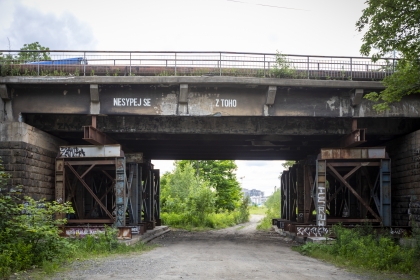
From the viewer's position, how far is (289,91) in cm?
1808

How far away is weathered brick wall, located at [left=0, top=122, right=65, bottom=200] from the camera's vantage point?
619 inches

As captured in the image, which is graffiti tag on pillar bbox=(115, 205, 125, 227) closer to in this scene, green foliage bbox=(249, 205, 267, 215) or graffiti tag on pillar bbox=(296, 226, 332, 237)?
graffiti tag on pillar bbox=(296, 226, 332, 237)

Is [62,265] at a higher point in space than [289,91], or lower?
lower

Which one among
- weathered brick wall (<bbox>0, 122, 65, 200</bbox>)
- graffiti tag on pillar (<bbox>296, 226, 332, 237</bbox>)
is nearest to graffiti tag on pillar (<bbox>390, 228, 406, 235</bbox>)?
graffiti tag on pillar (<bbox>296, 226, 332, 237</bbox>)

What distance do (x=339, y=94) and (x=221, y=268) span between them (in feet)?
31.6

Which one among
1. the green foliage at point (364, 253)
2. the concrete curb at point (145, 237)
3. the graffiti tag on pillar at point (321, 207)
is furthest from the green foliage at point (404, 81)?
the concrete curb at point (145, 237)

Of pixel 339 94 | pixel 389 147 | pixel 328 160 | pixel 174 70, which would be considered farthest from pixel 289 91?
pixel 389 147

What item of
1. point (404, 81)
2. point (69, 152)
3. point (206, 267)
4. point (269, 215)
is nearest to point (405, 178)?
point (404, 81)

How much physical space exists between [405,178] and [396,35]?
7706 mm

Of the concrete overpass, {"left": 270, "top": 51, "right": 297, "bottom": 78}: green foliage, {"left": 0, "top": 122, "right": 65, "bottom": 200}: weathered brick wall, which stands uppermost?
{"left": 270, "top": 51, "right": 297, "bottom": 78}: green foliage

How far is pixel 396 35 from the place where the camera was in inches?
512

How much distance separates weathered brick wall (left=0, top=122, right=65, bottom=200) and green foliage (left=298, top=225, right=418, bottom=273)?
9744 mm

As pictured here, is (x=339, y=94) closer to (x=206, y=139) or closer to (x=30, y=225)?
(x=206, y=139)

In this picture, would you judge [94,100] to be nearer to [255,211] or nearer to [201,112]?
[201,112]
